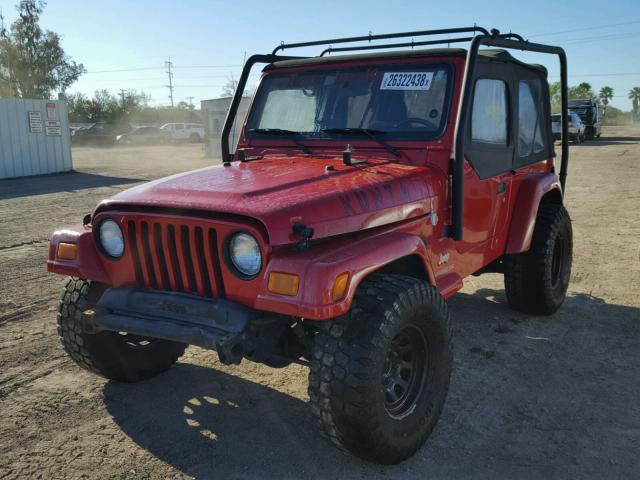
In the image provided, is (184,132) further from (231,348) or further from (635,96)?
(635,96)

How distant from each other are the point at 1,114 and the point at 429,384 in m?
18.1

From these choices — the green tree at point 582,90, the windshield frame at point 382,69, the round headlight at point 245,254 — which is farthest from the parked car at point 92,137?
the green tree at point 582,90

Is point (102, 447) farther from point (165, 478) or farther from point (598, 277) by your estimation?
point (598, 277)

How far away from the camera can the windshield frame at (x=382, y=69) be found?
3699 mm

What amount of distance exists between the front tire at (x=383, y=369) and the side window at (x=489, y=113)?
141 cm

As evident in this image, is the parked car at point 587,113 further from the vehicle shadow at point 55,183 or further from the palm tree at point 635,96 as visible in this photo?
the palm tree at point 635,96

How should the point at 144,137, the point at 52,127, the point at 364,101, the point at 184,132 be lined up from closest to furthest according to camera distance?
the point at 364,101, the point at 52,127, the point at 184,132, the point at 144,137

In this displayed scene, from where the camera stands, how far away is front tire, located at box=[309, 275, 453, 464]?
268 cm

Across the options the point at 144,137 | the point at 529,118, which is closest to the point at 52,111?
the point at 529,118

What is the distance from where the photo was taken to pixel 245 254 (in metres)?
2.77

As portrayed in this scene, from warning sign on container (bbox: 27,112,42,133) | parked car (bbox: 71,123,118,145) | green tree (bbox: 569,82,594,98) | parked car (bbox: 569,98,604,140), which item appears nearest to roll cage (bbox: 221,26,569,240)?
warning sign on container (bbox: 27,112,42,133)

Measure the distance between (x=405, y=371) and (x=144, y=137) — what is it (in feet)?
135

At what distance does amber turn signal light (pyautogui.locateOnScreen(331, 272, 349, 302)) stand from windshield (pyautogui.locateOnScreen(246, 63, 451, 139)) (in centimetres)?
144

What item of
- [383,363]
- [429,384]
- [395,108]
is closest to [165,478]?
[383,363]
